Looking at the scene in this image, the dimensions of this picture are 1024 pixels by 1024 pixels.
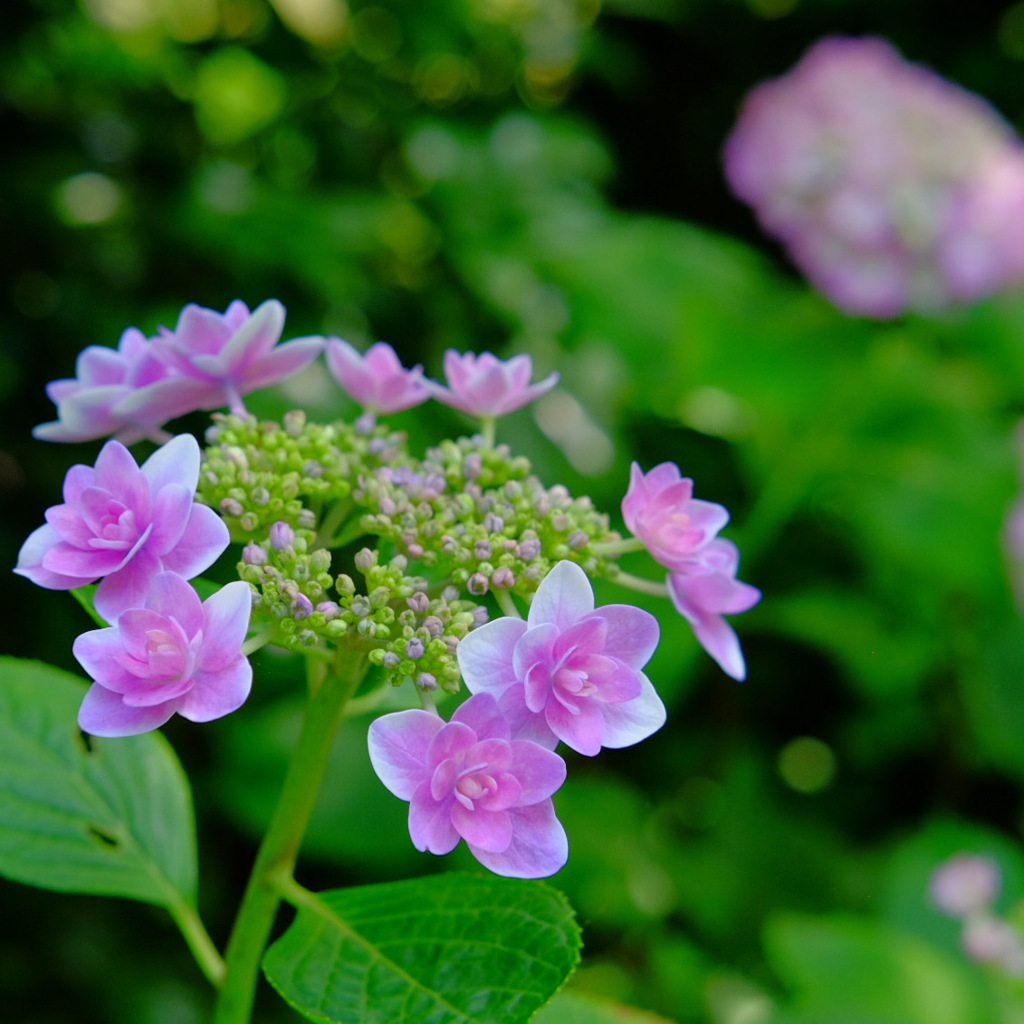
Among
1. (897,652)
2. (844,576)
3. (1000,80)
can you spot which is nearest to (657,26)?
(1000,80)

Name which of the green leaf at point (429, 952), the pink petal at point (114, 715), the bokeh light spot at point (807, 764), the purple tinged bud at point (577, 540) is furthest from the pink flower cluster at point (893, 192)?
the pink petal at point (114, 715)

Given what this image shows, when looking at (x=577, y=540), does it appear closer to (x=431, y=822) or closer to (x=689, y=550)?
(x=689, y=550)

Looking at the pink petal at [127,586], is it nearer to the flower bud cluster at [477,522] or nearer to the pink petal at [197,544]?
the pink petal at [197,544]

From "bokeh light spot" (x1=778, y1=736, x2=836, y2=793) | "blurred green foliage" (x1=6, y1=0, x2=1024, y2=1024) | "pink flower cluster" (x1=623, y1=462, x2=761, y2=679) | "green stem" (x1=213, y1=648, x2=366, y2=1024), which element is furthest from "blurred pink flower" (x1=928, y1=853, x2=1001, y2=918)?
"green stem" (x1=213, y1=648, x2=366, y2=1024)

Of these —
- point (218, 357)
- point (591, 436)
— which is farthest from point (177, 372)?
point (591, 436)

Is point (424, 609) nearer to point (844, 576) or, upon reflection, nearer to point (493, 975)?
point (493, 975)

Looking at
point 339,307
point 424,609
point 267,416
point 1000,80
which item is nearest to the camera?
point 424,609
